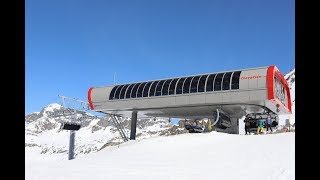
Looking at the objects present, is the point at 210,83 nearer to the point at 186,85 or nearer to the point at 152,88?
the point at 186,85

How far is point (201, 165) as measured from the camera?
1327cm

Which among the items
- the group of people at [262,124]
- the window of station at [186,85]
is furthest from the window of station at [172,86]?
the group of people at [262,124]

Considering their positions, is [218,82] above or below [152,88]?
above

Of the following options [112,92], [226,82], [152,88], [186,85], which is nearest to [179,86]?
[186,85]

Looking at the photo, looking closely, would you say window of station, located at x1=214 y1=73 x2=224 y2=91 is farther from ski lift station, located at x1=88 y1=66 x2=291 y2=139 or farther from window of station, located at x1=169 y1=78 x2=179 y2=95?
window of station, located at x1=169 y1=78 x2=179 y2=95

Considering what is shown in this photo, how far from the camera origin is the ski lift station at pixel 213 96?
113 ft

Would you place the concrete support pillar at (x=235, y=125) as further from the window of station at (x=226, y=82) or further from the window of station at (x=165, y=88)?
the window of station at (x=165, y=88)

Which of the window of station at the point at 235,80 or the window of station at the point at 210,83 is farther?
the window of station at the point at 210,83

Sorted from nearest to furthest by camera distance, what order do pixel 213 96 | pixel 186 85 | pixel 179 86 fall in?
pixel 213 96
pixel 186 85
pixel 179 86

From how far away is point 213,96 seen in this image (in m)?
36.2

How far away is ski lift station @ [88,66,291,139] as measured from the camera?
113ft

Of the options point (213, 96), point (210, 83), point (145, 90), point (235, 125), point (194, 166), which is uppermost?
point (210, 83)
